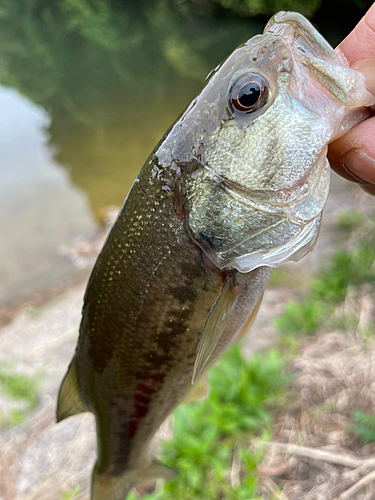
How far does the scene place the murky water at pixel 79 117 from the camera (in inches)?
337

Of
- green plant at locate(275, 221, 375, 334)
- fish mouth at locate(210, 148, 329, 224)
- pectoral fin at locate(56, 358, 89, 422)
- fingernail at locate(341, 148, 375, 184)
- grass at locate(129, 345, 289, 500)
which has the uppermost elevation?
fish mouth at locate(210, 148, 329, 224)

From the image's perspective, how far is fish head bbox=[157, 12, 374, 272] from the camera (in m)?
1.31

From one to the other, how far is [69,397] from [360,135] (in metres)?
1.70

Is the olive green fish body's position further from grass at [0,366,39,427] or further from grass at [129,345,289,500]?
grass at [0,366,39,427]

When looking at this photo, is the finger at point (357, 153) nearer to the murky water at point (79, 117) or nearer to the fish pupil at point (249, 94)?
the fish pupil at point (249, 94)

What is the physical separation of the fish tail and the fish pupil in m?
1.86

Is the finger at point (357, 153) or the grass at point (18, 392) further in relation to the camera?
the grass at point (18, 392)

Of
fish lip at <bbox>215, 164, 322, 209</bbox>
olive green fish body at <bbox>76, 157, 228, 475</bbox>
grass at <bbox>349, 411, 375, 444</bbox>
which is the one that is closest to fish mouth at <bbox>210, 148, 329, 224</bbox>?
fish lip at <bbox>215, 164, 322, 209</bbox>

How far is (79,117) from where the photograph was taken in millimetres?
13727

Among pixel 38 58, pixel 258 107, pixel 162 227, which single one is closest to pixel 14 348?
pixel 162 227

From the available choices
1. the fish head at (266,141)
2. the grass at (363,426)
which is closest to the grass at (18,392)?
the grass at (363,426)

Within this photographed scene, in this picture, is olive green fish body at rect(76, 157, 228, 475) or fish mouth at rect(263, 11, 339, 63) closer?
fish mouth at rect(263, 11, 339, 63)

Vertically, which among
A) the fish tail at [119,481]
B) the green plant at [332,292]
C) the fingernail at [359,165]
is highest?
the fingernail at [359,165]

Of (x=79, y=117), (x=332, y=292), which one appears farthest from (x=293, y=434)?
(x=79, y=117)
